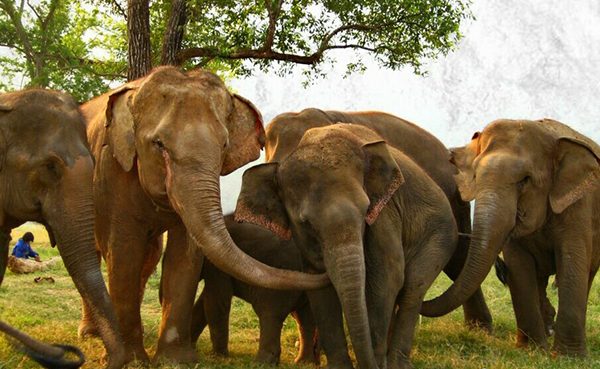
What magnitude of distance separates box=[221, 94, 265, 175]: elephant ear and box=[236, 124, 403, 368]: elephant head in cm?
16

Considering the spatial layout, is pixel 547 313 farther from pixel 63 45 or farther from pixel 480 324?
pixel 63 45

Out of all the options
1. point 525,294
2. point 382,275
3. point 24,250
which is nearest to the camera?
point 382,275

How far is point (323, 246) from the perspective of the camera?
238 inches

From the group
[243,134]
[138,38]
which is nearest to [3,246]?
[243,134]

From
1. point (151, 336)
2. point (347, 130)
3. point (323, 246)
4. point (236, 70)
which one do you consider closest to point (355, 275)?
point (323, 246)

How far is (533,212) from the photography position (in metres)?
7.64

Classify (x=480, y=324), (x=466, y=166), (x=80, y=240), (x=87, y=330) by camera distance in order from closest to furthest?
(x=80, y=240) < (x=466, y=166) < (x=87, y=330) < (x=480, y=324)

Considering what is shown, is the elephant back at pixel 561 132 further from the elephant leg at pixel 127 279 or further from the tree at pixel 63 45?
the tree at pixel 63 45

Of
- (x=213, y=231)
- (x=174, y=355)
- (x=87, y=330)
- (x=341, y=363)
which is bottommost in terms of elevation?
(x=87, y=330)

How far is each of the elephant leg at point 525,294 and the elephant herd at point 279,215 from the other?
0.5 inches

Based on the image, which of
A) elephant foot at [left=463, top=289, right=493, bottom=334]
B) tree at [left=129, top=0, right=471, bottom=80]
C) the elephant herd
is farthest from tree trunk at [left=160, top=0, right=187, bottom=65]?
elephant foot at [left=463, top=289, right=493, bottom=334]

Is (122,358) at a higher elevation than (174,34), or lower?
lower

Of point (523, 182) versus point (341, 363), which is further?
point (523, 182)

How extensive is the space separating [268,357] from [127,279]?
128cm
